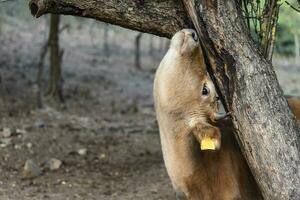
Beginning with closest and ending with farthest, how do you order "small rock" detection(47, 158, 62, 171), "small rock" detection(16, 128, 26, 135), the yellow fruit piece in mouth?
the yellow fruit piece in mouth
"small rock" detection(47, 158, 62, 171)
"small rock" detection(16, 128, 26, 135)

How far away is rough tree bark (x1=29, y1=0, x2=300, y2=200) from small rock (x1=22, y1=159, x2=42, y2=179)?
3.31 m

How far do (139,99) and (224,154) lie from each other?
9.06 metres

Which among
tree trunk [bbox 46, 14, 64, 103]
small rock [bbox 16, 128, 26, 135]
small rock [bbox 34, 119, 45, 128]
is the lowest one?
small rock [bbox 34, 119, 45, 128]

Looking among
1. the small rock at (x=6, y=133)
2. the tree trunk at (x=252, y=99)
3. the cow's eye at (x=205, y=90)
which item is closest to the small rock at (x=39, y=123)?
the small rock at (x=6, y=133)

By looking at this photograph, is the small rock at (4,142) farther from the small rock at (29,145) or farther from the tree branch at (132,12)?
the tree branch at (132,12)

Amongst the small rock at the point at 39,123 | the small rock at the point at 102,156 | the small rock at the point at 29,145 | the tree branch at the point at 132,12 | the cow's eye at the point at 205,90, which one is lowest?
the small rock at the point at 102,156

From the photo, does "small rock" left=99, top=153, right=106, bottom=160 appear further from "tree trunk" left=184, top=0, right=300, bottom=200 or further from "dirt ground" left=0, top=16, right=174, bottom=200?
"tree trunk" left=184, top=0, right=300, bottom=200

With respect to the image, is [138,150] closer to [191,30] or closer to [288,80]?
[191,30]

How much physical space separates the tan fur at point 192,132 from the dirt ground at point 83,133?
216 cm

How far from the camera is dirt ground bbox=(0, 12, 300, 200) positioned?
7.84 metres

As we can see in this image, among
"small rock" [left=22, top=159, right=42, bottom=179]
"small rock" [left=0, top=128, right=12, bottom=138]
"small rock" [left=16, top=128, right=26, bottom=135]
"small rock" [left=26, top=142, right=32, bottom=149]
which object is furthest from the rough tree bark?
"small rock" [left=16, top=128, right=26, bottom=135]

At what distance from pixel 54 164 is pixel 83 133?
6.98 feet

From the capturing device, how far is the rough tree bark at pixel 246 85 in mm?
4801

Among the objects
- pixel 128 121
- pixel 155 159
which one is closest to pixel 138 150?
pixel 155 159
